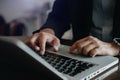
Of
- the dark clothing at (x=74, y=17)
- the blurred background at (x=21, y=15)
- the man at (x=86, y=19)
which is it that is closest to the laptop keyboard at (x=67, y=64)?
the man at (x=86, y=19)

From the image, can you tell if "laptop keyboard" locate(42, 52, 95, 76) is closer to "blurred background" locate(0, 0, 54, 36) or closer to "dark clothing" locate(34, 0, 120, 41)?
"dark clothing" locate(34, 0, 120, 41)

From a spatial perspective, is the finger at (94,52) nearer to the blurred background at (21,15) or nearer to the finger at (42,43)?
the finger at (42,43)

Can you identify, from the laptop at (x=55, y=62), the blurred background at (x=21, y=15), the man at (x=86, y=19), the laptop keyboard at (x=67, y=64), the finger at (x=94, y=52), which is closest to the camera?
the laptop at (x=55, y=62)

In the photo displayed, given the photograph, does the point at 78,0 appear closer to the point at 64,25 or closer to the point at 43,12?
the point at 64,25

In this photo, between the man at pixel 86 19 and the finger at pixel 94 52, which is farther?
the man at pixel 86 19

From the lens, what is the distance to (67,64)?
0.58m

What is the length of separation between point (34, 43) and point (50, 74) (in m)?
0.36

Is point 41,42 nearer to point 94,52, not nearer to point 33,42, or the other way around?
point 33,42

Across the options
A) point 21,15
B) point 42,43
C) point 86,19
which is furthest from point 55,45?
point 21,15

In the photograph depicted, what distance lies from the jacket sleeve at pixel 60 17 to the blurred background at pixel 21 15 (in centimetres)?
83

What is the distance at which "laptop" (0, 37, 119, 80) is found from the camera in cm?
34

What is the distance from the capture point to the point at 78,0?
A: 3.49 feet

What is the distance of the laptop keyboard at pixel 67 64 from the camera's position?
1.75 ft

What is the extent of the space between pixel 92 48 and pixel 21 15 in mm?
1328
